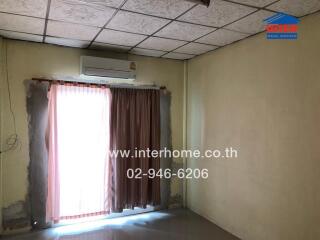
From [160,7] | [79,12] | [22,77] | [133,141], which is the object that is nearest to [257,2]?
[160,7]

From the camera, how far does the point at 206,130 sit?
382 cm

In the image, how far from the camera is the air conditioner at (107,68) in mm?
3441

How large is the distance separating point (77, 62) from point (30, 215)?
213cm

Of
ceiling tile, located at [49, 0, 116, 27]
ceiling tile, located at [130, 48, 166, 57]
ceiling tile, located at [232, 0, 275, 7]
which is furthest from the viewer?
ceiling tile, located at [130, 48, 166, 57]

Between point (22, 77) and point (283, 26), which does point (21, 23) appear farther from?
point (283, 26)

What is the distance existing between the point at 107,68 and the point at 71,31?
0.77 meters

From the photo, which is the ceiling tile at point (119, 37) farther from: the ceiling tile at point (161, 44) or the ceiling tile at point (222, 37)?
the ceiling tile at point (222, 37)

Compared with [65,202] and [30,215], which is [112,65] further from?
[30,215]

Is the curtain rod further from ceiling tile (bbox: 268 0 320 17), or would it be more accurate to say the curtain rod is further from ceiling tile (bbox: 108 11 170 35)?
ceiling tile (bbox: 268 0 320 17)

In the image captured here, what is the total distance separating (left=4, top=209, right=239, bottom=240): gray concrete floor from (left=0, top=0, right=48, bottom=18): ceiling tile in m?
2.58

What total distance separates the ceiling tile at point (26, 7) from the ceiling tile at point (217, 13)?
1.29 m

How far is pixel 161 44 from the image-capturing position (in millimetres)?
3389

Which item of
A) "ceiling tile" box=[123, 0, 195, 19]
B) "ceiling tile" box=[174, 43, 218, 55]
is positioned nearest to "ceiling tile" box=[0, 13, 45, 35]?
"ceiling tile" box=[123, 0, 195, 19]

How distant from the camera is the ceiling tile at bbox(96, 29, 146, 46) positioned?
296 centimetres
